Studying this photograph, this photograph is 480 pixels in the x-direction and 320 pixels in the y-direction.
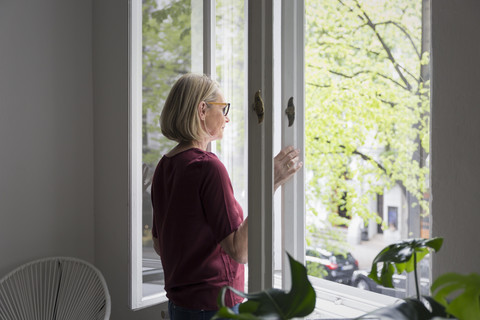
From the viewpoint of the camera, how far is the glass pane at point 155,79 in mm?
2061

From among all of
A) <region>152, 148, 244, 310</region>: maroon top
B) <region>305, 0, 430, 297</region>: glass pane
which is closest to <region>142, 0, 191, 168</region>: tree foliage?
<region>152, 148, 244, 310</region>: maroon top

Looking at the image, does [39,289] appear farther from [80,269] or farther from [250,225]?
[250,225]

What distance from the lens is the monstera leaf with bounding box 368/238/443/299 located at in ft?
2.47

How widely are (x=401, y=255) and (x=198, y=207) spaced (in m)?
0.74

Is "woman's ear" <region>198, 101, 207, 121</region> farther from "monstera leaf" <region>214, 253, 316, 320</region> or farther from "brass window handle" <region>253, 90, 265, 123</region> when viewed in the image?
"monstera leaf" <region>214, 253, 316, 320</region>

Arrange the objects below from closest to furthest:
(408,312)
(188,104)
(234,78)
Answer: (408,312) → (188,104) → (234,78)

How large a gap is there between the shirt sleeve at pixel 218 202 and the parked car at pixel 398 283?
0.53m

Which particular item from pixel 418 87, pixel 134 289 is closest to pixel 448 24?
pixel 134 289

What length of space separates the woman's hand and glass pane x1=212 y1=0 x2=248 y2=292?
301mm

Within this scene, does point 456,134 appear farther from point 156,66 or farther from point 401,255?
point 156,66

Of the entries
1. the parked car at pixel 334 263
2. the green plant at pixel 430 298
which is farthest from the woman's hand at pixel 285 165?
the parked car at pixel 334 263

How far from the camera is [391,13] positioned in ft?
9.00

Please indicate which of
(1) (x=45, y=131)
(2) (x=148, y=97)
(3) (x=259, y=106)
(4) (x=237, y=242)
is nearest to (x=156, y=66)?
(2) (x=148, y=97)

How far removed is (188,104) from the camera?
1477mm
